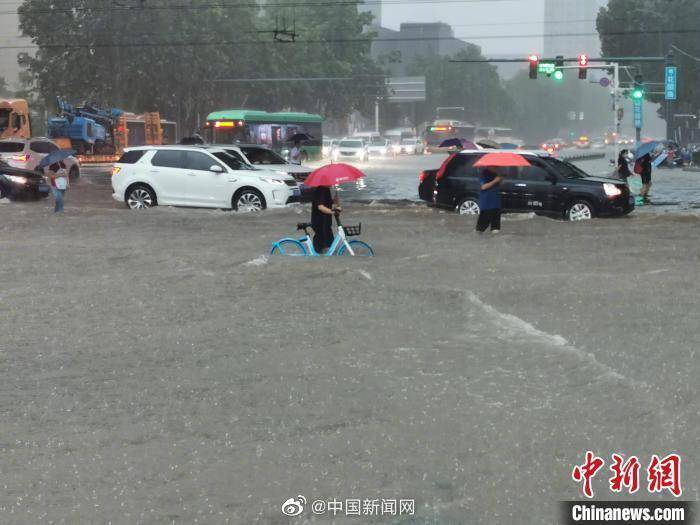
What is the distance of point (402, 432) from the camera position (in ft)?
24.1

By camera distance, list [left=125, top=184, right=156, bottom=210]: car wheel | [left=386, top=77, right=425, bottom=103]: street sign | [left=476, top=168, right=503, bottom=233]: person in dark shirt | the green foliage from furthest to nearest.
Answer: [left=386, top=77, right=425, bottom=103]: street sign, the green foliage, [left=125, top=184, right=156, bottom=210]: car wheel, [left=476, top=168, right=503, bottom=233]: person in dark shirt

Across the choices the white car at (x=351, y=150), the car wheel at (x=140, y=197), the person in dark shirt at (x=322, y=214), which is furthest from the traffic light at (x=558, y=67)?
the person in dark shirt at (x=322, y=214)

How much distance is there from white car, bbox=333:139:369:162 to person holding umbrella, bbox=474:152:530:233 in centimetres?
4677

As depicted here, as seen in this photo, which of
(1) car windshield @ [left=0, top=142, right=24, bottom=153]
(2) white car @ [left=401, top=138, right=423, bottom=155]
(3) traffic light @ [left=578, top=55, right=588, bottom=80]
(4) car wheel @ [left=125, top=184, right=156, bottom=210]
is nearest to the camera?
(4) car wheel @ [left=125, top=184, right=156, bottom=210]

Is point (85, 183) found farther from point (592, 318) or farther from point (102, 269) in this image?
point (592, 318)

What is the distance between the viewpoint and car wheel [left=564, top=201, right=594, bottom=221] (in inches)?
898

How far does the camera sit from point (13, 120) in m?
48.3

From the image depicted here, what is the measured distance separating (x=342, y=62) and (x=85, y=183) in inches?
2441

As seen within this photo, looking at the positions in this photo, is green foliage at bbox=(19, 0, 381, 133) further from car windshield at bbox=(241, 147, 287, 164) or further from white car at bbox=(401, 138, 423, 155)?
car windshield at bbox=(241, 147, 287, 164)

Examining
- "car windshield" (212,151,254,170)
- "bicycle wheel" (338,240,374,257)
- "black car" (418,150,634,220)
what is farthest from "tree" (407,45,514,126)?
"bicycle wheel" (338,240,374,257)

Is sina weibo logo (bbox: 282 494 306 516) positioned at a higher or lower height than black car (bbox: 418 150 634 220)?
lower

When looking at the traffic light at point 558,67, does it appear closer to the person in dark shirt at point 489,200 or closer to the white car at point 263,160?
the white car at point 263,160

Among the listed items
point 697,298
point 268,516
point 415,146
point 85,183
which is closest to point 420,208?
point 697,298

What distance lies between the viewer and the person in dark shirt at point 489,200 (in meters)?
18.9
